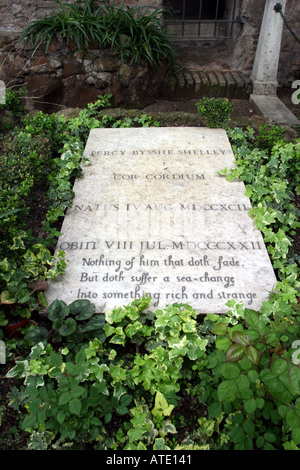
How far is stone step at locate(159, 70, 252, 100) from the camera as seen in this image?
4.97m

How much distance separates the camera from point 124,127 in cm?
408

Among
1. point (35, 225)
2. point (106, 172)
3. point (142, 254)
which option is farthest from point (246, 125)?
point (35, 225)

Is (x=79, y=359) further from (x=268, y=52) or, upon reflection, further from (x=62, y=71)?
(x=268, y=52)

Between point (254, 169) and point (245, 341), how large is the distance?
2.12m

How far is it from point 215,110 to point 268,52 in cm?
158

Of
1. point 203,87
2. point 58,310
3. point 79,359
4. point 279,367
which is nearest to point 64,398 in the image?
point 79,359

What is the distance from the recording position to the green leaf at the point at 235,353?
1.62 metres

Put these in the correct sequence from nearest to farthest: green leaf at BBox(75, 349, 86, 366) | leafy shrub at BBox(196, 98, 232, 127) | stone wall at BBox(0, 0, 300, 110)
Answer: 1. green leaf at BBox(75, 349, 86, 366)
2. leafy shrub at BBox(196, 98, 232, 127)
3. stone wall at BBox(0, 0, 300, 110)

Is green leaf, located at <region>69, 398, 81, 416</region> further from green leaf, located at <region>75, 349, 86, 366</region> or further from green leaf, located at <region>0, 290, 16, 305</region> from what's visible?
green leaf, located at <region>0, 290, 16, 305</region>

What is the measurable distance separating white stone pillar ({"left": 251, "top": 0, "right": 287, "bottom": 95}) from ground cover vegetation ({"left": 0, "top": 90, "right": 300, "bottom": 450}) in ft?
8.27

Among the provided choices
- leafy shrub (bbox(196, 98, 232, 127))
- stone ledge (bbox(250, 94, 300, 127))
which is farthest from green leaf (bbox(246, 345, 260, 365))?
stone ledge (bbox(250, 94, 300, 127))

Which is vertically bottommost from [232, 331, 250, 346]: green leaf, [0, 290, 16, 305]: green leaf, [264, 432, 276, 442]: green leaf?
[264, 432, 276, 442]: green leaf

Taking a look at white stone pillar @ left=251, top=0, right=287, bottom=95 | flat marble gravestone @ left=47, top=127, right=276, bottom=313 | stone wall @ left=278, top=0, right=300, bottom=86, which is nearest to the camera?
flat marble gravestone @ left=47, top=127, right=276, bottom=313

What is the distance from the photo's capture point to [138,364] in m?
2.12
